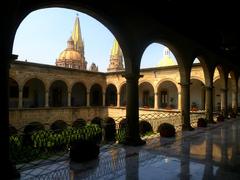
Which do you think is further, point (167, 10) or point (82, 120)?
point (82, 120)

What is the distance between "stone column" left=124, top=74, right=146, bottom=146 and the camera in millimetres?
8273

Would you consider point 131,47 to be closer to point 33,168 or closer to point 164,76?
point 33,168

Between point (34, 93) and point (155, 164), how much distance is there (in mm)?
21278

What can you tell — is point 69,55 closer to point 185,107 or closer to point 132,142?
point 185,107

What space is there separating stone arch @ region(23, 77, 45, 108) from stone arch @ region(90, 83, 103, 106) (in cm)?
638

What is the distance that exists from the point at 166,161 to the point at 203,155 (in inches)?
54.5

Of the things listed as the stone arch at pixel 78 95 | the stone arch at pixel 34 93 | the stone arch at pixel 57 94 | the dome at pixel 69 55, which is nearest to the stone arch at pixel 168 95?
the stone arch at pixel 78 95

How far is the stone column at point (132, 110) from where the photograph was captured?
8.27 meters

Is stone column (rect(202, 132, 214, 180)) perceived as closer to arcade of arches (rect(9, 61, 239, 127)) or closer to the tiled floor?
the tiled floor

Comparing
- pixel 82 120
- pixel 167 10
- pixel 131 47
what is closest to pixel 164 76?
pixel 82 120

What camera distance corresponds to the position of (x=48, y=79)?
22266 millimetres

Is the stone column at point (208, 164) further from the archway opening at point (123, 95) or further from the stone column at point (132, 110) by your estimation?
the archway opening at point (123, 95)

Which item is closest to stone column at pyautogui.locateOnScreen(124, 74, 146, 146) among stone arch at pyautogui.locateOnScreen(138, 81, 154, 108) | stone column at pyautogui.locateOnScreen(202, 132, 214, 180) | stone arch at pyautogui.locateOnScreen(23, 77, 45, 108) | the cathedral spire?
stone column at pyautogui.locateOnScreen(202, 132, 214, 180)

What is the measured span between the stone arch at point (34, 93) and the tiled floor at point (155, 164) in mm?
18782
